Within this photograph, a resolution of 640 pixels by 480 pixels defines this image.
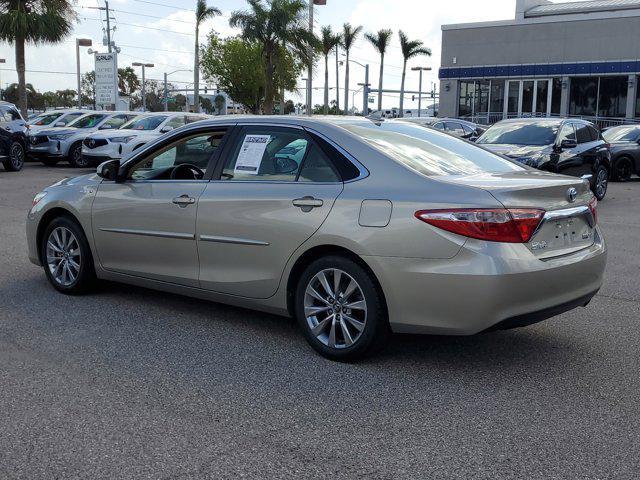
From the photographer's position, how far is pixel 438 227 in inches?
175

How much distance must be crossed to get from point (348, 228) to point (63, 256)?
3.13 m

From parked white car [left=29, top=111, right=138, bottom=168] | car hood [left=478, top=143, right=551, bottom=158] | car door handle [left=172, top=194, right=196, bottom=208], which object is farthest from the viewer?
parked white car [left=29, top=111, right=138, bottom=168]

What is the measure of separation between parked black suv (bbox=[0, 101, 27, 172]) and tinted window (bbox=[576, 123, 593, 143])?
14439mm

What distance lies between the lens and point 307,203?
5.00 m

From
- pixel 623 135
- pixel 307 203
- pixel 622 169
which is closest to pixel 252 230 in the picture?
pixel 307 203

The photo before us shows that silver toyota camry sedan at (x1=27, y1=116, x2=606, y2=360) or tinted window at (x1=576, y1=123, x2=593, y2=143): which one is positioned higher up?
tinted window at (x1=576, y1=123, x2=593, y2=143)

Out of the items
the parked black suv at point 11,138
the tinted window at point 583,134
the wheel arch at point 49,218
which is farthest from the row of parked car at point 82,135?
the wheel arch at point 49,218

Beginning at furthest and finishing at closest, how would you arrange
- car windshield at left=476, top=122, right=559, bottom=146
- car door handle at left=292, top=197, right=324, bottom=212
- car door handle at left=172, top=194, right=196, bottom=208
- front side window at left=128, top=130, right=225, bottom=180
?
car windshield at left=476, top=122, right=559, bottom=146 → front side window at left=128, top=130, right=225, bottom=180 → car door handle at left=172, top=194, right=196, bottom=208 → car door handle at left=292, top=197, right=324, bottom=212

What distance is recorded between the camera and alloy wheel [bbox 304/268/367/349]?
4.82 metres

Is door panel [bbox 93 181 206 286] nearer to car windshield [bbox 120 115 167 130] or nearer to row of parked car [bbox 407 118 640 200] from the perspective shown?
row of parked car [bbox 407 118 640 200]

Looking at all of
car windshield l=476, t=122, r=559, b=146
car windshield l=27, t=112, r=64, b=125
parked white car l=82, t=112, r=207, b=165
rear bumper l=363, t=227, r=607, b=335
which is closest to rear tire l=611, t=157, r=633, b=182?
car windshield l=476, t=122, r=559, b=146

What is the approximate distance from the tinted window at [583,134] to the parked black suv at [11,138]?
1444 centimetres

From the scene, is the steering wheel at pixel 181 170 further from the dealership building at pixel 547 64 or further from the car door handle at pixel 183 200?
the dealership building at pixel 547 64

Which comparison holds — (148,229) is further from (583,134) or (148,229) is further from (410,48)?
(410,48)
